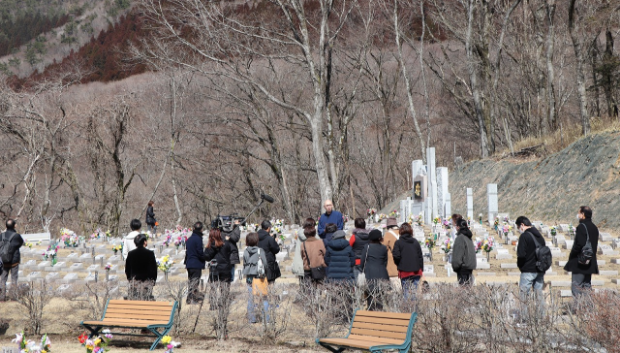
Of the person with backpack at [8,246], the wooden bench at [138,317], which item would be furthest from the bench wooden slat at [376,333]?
the person with backpack at [8,246]

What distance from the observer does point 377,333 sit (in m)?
7.63

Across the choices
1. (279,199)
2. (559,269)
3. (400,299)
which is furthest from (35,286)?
(279,199)

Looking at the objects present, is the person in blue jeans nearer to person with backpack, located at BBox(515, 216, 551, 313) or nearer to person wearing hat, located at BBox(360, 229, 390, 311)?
person with backpack, located at BBox(515, 216, 551, 313)

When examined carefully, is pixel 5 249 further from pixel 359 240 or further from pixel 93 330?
pixel 359 240

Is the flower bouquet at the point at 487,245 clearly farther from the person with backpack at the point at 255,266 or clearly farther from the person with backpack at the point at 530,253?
the person with backpack at the point at 255,266

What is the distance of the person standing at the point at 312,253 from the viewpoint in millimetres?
9766

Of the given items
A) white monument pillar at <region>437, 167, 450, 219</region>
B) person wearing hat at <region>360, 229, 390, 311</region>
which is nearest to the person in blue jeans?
person wearing hat at <region>360, 229, 390, 311</region>

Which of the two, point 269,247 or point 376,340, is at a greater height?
point 269,247

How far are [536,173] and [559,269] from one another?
1196 cm

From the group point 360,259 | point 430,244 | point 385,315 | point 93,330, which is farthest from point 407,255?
point 430,244

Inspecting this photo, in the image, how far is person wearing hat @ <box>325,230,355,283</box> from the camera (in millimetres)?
9508

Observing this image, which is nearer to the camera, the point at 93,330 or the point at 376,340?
the point at 376,340

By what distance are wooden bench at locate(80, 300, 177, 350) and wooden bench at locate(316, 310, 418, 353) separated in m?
2.37

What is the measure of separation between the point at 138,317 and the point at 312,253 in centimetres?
253
